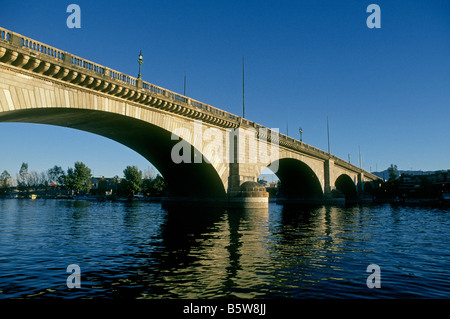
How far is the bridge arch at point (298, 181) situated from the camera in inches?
2547

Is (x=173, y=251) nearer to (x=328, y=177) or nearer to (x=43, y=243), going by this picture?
(x=43, y=243)

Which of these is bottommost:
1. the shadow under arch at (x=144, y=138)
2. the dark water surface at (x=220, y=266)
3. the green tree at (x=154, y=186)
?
the dark water surface at (x=220, y=266)

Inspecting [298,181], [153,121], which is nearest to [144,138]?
[153,121]

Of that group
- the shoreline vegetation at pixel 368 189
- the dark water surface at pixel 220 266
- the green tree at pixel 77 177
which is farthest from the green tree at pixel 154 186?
the dark water surface at pixel 220 266

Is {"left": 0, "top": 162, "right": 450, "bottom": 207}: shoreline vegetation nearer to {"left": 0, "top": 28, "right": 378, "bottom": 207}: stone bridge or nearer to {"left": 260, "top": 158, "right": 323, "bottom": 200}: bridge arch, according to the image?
{"left": 260, "top": 158, "right": 323, "bottom": 200}: bridge arch

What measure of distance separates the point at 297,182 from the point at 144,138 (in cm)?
4758

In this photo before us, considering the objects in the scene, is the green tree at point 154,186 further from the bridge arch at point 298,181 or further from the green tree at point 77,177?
the bridge arch at point 298,181

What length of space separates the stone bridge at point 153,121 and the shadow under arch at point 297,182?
183 centimetres

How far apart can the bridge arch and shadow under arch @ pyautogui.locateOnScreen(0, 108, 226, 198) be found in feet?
73.6

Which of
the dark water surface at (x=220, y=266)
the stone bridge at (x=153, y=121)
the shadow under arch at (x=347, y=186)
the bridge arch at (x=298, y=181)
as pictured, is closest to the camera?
the dark water surface at (x=220, y=266)

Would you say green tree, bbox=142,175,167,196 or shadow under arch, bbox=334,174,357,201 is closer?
shadow under arch, bbox=334,174,357,201

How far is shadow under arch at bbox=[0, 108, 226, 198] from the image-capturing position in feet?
77.3

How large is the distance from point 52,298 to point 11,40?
16467 millimetres

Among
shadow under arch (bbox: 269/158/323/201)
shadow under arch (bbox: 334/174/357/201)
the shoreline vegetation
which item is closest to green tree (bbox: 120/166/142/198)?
the shoreline vegetation
